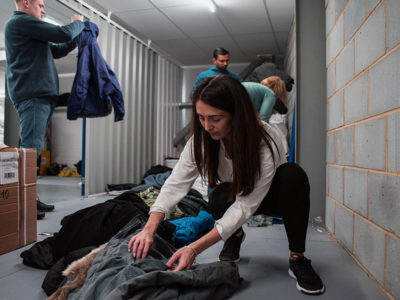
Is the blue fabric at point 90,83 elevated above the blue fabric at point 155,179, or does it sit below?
above

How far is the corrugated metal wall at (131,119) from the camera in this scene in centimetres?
340

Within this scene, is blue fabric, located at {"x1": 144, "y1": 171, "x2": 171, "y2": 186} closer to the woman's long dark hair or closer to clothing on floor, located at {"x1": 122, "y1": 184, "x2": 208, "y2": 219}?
clothing on floor, located at {"x1": 122, "y1": 184, "x2": 208, "y2": 219}

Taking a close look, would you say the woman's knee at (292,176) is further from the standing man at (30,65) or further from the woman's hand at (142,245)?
the standing man at (30,65)

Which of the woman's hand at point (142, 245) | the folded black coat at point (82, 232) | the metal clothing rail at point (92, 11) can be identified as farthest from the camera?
the metal clothing rail at point (92, 11)

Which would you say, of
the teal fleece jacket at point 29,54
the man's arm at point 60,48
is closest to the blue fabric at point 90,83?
the man's arm at point 60,48

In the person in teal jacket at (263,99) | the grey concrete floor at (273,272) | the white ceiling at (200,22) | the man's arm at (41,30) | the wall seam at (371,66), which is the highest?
the white ceiling at (200,22)

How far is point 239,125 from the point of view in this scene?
3.33ft

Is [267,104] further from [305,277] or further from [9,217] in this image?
[9,217]

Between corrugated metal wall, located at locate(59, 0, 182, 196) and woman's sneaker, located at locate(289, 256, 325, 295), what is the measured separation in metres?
2.59

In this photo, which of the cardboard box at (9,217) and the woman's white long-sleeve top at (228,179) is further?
the cardboard box at (9,217)

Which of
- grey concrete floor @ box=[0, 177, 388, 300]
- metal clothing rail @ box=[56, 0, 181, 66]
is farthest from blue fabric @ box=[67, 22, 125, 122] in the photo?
grey concrete floor @ box=[0, 177, 388, 300]

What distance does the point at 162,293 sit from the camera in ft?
A: 2.84

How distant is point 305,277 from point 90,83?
7.33ft

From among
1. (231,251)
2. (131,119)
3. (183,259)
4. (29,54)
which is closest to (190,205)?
(231,251)
